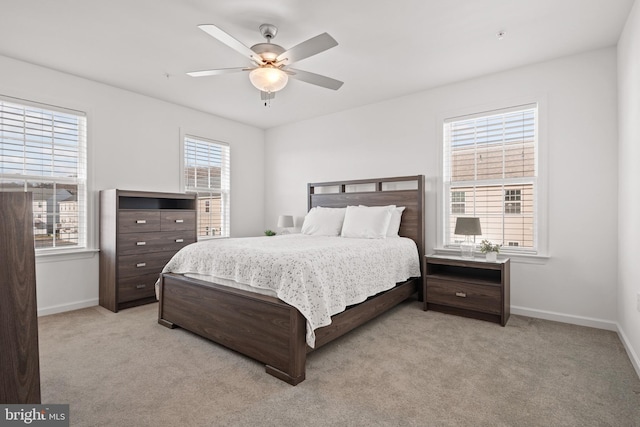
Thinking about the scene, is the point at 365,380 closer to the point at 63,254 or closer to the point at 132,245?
the point at 132,245

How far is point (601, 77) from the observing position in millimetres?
3109

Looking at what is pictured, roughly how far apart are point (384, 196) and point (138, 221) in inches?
123

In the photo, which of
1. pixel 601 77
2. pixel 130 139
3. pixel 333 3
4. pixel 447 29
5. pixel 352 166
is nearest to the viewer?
pixel 333 3

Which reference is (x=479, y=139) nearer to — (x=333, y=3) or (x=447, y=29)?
(x=447, y=29)

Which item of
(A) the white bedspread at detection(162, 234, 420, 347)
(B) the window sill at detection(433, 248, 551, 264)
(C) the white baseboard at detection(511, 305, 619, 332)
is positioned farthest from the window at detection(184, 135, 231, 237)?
(C) the white baseboard at detection(511, 305, 619, 332)

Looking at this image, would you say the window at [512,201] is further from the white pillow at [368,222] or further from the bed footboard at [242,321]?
the bed footboard at [242,321]

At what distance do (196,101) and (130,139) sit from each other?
3.34 feet

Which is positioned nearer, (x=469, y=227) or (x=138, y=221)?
(x=469, y=227)

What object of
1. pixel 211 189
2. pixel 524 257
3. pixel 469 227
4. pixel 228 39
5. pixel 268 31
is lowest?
pixel 524 257

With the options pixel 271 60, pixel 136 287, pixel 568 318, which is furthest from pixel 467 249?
pixel 136 287

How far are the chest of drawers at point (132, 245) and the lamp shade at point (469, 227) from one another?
348 centimetres

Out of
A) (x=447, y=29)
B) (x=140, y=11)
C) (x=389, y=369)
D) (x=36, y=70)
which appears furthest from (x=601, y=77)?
(x=36, y=70)

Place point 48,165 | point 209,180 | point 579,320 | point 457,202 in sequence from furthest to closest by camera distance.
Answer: point 209,180, point 457,202, point 48,165, point 579,320

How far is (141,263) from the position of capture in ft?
12.8
